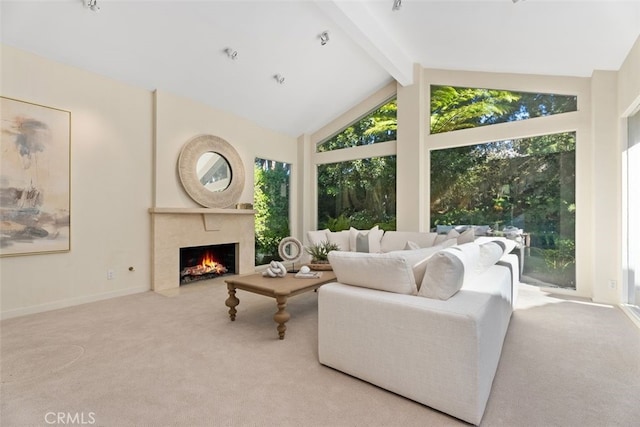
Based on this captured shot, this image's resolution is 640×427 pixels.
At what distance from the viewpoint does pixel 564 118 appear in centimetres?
399

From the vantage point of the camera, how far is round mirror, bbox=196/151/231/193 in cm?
474

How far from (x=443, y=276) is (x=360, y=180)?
4.35 m

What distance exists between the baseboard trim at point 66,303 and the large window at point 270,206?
2221mm

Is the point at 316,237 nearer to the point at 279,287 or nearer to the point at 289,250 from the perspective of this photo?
the point at 289,250

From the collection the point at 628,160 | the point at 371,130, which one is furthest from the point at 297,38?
the point at 628,160

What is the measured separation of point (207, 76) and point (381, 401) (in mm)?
4417

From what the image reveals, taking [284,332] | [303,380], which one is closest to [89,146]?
[284,332]

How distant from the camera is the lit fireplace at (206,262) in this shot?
15.5 feet

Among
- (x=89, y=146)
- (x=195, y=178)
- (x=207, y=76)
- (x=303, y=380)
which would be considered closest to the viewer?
(x=303, y=380)

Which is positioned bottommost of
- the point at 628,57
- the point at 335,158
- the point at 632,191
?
the point at 632,191

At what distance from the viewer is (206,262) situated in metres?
5.07

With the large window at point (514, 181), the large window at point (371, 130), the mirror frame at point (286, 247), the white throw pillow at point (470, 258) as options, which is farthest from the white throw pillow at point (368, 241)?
the white throw pillow at point (470, 258)

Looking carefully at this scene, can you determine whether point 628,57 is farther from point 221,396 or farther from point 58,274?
point 58,274

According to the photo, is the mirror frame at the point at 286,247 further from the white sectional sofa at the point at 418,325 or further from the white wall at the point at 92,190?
the white wall at the point at 92,190
